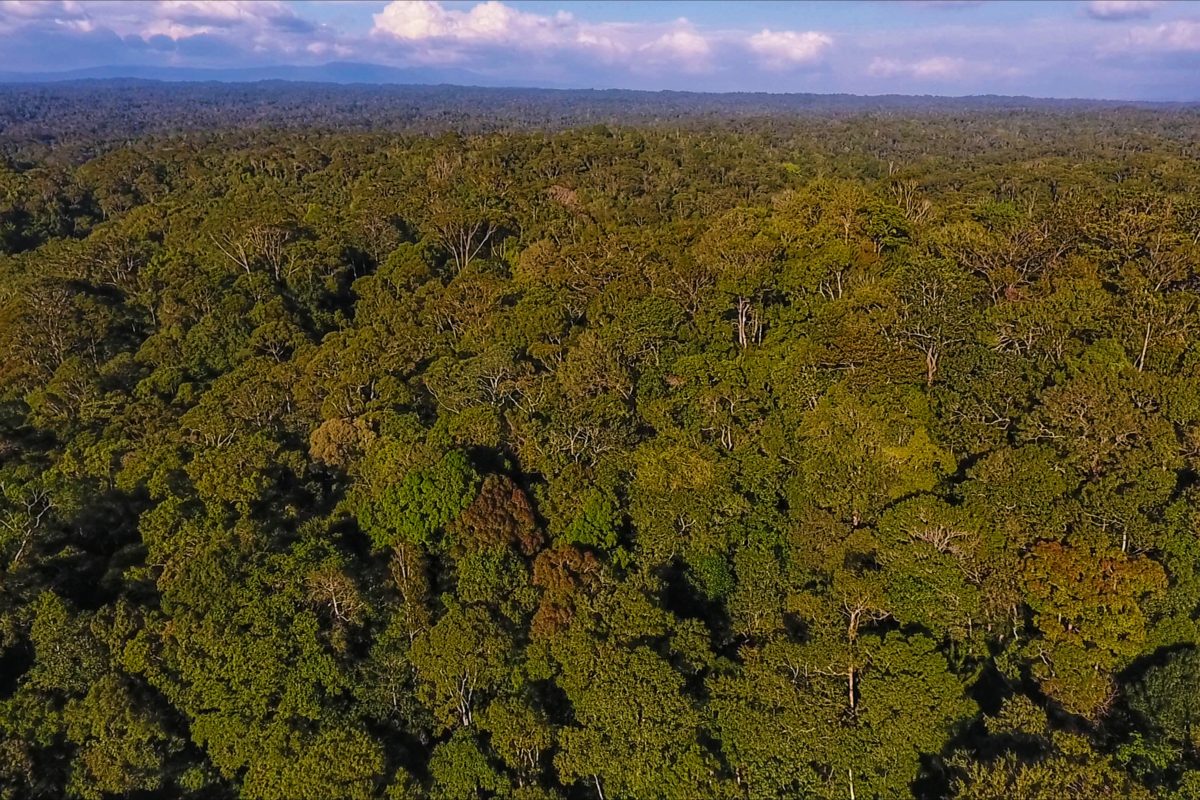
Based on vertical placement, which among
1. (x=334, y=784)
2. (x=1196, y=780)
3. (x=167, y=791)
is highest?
(x=1196, y=780)

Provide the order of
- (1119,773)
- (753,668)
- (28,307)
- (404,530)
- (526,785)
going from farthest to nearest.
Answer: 1. (28,307)
2. (404,530)
3. (753,668)
4. (526,785)
5. (1119,773)

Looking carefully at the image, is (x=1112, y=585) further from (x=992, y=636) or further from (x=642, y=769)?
(x=642, y=769)

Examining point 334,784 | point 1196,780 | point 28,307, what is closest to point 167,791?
point 334,784

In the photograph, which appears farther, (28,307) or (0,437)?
(28,307)

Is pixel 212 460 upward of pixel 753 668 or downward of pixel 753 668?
upward

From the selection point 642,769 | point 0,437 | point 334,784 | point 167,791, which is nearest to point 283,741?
point 334,784

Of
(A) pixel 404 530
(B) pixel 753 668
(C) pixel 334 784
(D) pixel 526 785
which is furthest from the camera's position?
(A) pixel 404 530
